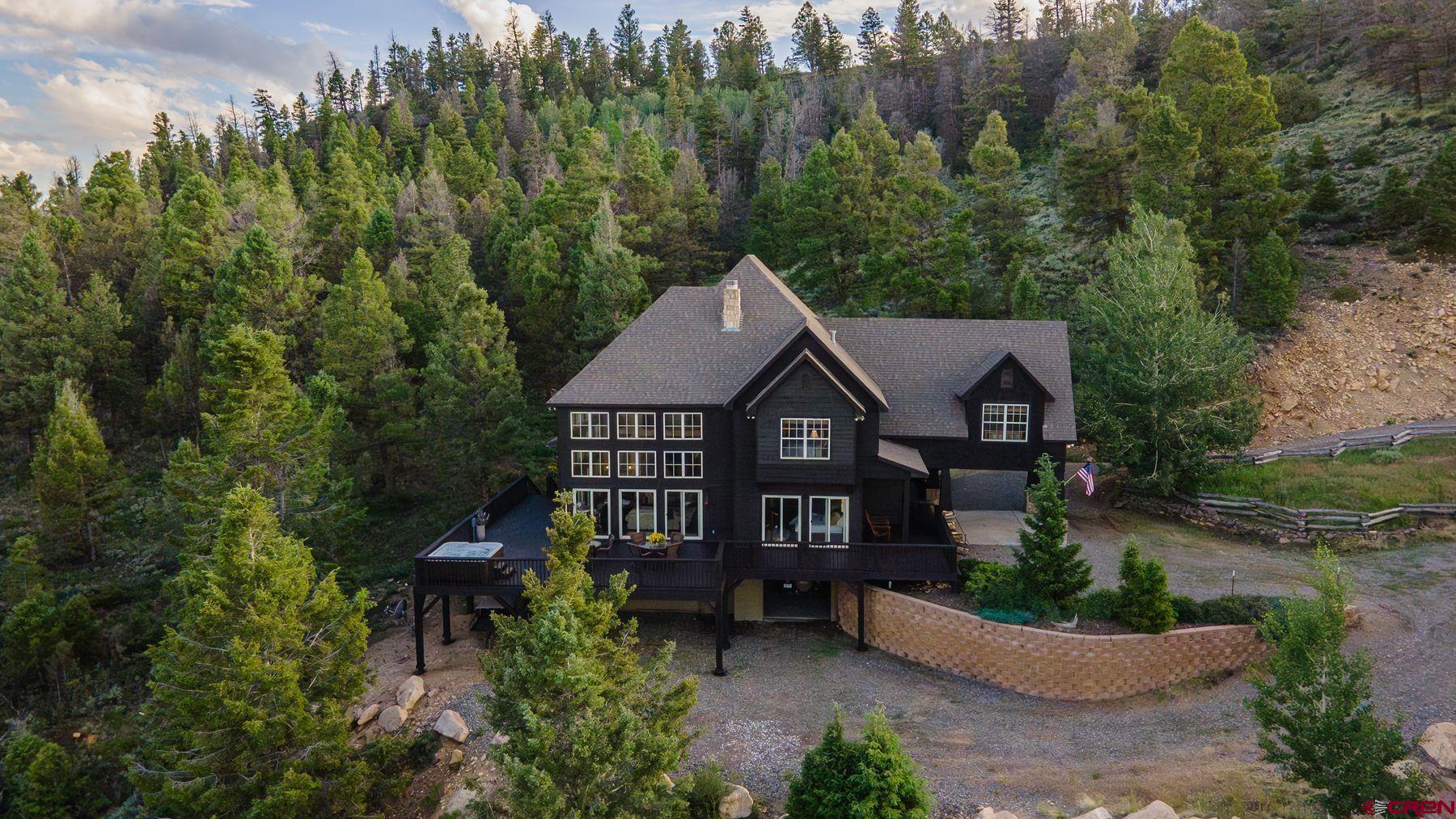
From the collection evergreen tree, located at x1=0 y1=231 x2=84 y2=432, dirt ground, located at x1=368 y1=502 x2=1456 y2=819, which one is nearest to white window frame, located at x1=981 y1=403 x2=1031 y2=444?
dirt ground, located at x1=368 y1=502 x2=1456 y2=819

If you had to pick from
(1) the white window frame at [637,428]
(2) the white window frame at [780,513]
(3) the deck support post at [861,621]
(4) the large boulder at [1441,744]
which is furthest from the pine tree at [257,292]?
(4) the large boulder at [1441,744]

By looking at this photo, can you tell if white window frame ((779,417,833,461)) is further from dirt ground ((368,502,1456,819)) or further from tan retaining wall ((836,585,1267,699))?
tan retaining wall ((836,585,1267,699))

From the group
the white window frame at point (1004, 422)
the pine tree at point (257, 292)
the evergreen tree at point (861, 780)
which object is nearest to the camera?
the evergreen tree at point (861, 780)

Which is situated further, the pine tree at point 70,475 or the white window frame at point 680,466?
the pine tree at point 70,475

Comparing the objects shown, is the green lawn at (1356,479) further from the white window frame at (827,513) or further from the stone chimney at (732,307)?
the stone chimney at (732,307)

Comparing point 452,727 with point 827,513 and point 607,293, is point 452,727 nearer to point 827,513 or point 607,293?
point 827,513


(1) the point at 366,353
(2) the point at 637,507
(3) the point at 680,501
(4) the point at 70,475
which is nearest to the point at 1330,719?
(3) the point at 680,501
